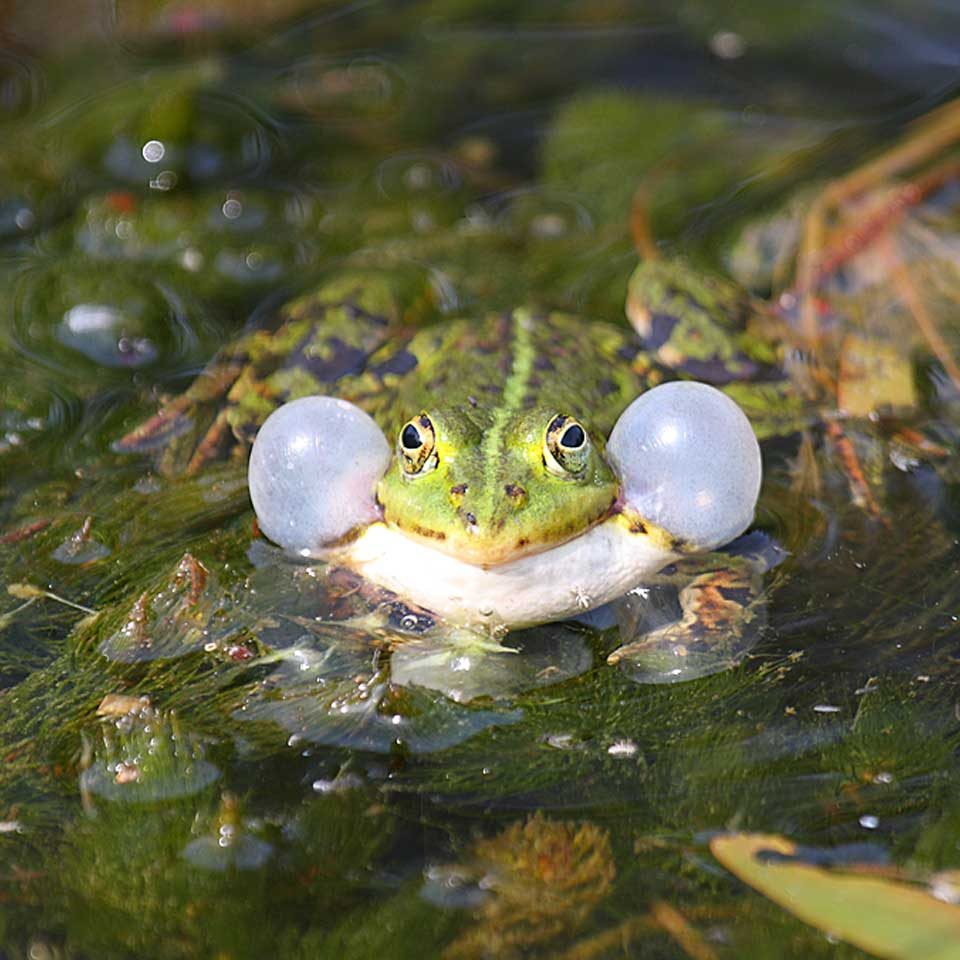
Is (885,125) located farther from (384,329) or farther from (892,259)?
(384,329)

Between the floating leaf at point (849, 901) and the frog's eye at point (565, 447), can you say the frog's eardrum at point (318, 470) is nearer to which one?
the frog's eye at point (565, 447)

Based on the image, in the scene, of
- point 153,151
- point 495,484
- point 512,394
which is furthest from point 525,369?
point 153,151

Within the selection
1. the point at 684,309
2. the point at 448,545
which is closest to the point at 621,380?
the point at 684,309

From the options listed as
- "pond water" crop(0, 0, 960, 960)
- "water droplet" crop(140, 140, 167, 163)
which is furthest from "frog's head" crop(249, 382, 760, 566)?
"water droplet" crop(140, 140, 167, 163)

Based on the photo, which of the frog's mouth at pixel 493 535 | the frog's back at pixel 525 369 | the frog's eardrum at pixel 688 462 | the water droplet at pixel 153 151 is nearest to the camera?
the frog's mouth at pixel 493 535

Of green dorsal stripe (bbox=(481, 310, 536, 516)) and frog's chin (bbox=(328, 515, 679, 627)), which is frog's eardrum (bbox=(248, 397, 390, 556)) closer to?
frog's chin (bbox=(328, 515, 679, 627))

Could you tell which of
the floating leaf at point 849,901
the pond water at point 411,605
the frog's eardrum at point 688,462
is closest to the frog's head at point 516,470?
the frog's eardrum at point 688,462

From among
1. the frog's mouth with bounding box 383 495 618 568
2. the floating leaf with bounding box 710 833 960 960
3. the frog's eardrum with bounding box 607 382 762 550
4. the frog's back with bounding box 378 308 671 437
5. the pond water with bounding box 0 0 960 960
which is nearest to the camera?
the floating leaf with bounding box 710 833 960 960
